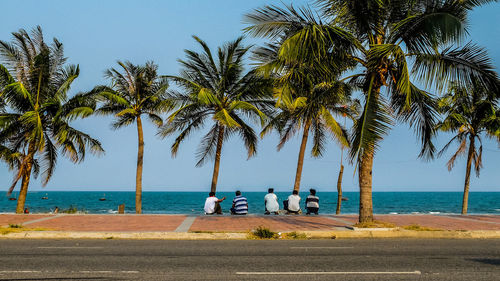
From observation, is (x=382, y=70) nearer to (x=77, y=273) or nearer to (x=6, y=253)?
(x=77, y=273)

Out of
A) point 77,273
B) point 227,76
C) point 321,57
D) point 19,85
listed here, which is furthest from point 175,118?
point 77,273

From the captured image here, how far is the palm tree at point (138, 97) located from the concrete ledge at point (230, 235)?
39.4 ft

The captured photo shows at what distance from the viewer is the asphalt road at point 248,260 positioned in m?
6.56

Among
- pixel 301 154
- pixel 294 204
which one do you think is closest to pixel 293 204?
pixel 294 204

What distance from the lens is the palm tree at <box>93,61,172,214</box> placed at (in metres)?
24.5

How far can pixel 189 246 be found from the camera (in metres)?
10.5

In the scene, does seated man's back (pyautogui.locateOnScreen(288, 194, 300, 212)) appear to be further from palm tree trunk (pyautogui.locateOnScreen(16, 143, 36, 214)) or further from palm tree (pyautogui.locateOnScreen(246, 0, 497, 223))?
palm tree trunk (pyautogui.locateOnScreen(16, 143, 36, 214))

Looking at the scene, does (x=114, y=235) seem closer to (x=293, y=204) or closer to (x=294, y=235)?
(x=294, y=235)

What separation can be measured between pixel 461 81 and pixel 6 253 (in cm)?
1324

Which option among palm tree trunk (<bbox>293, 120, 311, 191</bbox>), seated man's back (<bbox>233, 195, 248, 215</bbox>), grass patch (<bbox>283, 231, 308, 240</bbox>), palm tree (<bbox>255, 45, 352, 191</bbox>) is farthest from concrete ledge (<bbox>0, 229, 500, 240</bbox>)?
palm tree trunk (<bbox>293, 120, 311, 191</bbox>)

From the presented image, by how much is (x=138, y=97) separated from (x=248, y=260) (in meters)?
18.7

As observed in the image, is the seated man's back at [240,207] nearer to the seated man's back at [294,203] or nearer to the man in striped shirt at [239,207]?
the man in striped shirt at [239,207]

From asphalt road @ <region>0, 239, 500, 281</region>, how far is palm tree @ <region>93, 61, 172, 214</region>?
1363 centimetres

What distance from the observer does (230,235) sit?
12.5 meters
